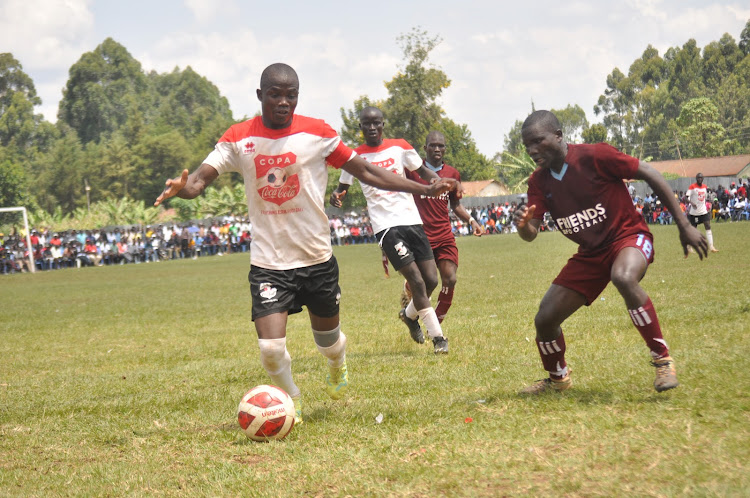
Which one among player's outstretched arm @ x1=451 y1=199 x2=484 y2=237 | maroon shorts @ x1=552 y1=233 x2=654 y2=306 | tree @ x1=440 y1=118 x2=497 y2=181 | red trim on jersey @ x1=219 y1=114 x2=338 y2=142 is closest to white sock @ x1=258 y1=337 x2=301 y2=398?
red trim on jersey @ x1=219 y1=114 x2=338 y2=142

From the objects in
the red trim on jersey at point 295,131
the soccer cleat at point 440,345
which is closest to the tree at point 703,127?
the soccer cleat at point 440,345

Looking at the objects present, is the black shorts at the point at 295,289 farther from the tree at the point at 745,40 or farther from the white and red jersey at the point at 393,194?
the tree at the point at 745,40

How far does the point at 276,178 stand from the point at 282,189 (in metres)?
0.09

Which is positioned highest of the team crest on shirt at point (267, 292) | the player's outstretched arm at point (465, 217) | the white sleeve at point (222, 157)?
the white sleeve at point (222, 157)

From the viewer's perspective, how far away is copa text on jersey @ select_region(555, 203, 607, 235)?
588 centimetres

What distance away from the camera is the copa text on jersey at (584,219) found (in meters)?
5.88

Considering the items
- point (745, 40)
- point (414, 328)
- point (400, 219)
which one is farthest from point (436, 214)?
point (745, 40)

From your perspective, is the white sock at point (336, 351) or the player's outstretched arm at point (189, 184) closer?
the player's outstretched arm at point (189, 184)

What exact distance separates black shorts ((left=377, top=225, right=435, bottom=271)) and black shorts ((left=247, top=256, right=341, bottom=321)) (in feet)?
9.51

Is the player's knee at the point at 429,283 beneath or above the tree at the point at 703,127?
beneath

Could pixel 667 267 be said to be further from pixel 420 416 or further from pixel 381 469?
pixel 381 469

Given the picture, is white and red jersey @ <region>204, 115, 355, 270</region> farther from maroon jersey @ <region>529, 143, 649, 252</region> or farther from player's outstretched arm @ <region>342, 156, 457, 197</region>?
maroon jersey @ <region>529, 143, 649, 252</region>

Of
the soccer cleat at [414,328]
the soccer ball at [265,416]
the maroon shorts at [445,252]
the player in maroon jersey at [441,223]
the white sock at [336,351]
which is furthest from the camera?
the maroon shorts at [445,252]

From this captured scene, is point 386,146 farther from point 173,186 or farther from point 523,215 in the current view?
point 173,186
